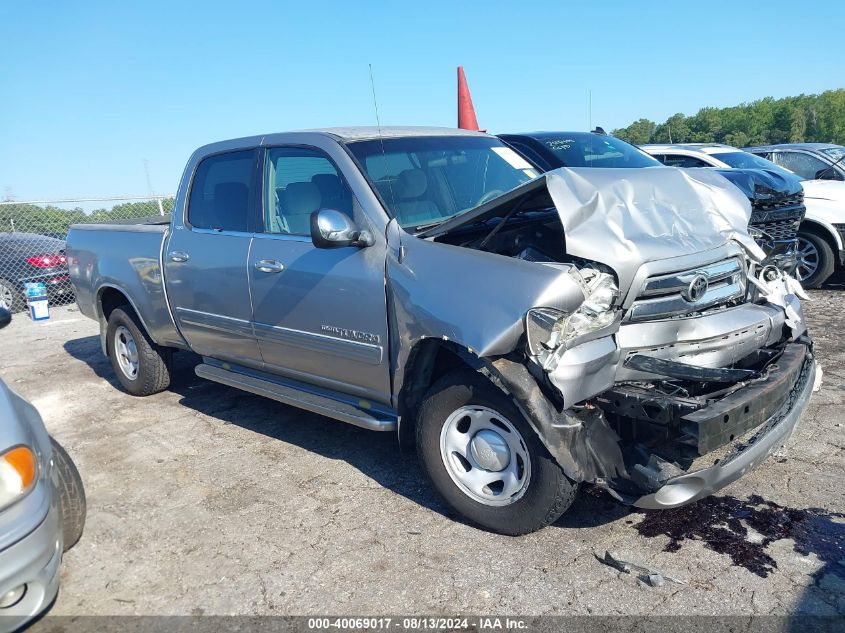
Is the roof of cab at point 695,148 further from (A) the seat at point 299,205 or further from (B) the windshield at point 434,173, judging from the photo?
(A) the seat at point 299,205

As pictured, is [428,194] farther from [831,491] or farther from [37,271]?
[37,271]

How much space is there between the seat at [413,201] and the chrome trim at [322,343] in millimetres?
712

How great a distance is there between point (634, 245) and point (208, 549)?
100 inches

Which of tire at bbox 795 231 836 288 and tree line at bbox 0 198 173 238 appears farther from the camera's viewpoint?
tree line at bbox 0 198 173 238

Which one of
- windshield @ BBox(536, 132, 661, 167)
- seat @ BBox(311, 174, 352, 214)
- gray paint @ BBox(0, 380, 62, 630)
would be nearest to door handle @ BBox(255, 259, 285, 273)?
seat @ BBox(311, 174, 352, 214)

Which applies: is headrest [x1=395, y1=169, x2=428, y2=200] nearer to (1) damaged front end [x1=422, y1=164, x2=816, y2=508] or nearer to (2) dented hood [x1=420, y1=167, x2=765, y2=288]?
(2) dented hood [x1=420, y1=167, x2=765, y2=288]

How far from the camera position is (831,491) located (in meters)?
3.54

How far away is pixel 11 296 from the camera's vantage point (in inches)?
432

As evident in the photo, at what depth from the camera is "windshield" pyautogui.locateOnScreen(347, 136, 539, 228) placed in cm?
392

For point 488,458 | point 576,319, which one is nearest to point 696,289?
point 576,319

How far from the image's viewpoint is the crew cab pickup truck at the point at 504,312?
116 inches

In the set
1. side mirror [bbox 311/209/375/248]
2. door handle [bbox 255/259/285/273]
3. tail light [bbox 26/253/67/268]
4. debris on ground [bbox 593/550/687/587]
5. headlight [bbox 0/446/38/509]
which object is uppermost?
side mirror [bbox 311/209/375/248]

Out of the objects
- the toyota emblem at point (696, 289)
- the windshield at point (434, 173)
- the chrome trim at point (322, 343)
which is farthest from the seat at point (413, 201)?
the toyota emblem at point (696, 289)

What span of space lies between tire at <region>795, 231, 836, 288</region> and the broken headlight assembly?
640cm
